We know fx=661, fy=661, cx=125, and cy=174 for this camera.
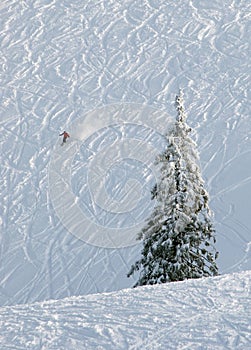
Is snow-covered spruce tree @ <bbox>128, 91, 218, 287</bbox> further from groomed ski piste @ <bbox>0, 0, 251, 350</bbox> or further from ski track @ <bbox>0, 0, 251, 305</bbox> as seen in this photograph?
ski track @ <bbox>0, 0, 251, 305</bbox>

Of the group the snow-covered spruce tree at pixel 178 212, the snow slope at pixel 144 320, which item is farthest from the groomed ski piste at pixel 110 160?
the snow-covered spruce tree at pixel 178 212

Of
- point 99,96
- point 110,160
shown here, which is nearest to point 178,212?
point 110,160

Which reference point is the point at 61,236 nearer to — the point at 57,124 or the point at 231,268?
the point at 231,268

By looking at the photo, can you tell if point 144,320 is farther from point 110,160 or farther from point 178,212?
point 110,160

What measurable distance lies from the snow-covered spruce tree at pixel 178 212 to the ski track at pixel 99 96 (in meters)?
5.41

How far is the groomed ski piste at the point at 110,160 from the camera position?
22.9ft

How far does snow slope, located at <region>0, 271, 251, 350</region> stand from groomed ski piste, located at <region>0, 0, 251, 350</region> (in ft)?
0.07

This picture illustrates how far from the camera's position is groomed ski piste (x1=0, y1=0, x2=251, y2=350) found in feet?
22.9

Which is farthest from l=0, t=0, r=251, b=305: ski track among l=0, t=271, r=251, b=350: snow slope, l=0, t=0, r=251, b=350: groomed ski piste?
l=0, t=271, r=251, b=350: snow slope

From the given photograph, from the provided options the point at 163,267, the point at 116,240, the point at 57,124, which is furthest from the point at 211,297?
the point at 57,124

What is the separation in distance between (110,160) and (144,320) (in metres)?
14.1

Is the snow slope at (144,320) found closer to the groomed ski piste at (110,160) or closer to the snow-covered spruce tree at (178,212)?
the groomed ski piste at (110,160)

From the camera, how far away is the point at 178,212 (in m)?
10.1

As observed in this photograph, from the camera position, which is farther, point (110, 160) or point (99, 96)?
point (99, 96)
